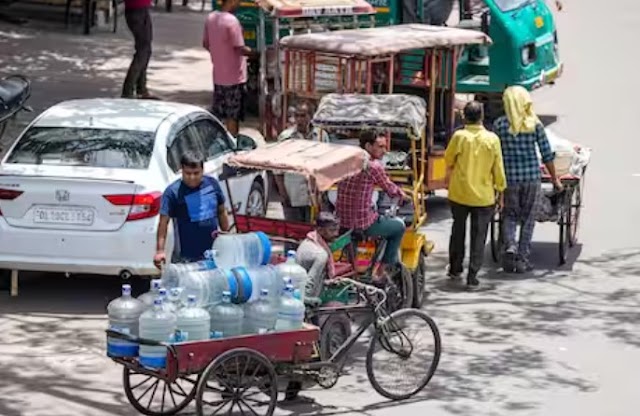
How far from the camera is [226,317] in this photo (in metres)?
9.58

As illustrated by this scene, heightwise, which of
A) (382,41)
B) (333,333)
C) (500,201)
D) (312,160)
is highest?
(382,41)

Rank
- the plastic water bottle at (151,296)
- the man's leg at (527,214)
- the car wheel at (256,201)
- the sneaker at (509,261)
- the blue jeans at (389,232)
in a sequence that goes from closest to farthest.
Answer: the plastic water bottle at (151,296), the blue jeans at (389,232), the man's leg at (527,214), the sneaker at (509,261), the car wheel at (256,201)

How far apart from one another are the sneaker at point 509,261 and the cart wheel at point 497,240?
179mm

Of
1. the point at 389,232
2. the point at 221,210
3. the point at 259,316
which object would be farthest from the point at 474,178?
the point at 259,316

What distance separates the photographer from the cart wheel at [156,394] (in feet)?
32.8

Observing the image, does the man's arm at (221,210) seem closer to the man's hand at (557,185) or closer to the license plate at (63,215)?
the license plate at (63,215)

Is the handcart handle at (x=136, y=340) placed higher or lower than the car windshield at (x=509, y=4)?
lower

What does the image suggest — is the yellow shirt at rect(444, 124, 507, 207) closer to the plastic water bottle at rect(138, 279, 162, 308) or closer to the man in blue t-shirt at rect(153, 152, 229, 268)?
the man in blue t-shirt at rect(153, 152, 229, 268)

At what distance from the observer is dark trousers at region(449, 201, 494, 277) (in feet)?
45.3

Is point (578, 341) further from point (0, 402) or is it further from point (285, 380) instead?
point (0, 402)

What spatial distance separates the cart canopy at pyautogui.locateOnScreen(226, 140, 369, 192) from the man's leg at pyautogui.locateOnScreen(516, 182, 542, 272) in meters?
2.81

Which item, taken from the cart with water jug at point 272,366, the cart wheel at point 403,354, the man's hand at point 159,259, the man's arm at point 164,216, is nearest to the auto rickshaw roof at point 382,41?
the man's arm at point 164,216

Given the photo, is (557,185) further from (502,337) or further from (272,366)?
(272,366)

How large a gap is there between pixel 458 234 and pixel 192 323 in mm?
5017
